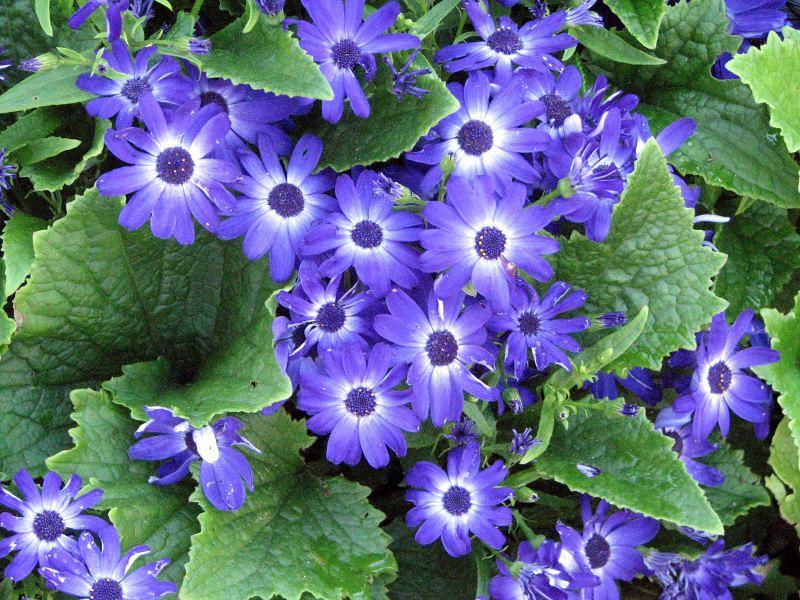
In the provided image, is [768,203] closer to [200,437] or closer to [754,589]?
[754,589]

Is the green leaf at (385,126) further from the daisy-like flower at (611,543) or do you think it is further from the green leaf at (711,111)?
the daisy-like flower at (611,543)

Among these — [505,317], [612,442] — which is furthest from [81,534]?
[612,442]

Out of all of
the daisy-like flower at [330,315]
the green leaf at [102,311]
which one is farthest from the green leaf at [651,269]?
the green leaf at [102,311]

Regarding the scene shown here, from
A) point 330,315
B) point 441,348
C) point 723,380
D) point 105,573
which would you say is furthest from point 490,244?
point 105,573

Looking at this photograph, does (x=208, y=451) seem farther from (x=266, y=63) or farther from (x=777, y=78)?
(x=777, y=78)

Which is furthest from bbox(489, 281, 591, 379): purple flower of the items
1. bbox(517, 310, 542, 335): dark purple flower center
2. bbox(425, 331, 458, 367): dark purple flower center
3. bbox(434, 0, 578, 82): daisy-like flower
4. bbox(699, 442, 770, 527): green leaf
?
bbox(699, 442, 770, 527): green leaf

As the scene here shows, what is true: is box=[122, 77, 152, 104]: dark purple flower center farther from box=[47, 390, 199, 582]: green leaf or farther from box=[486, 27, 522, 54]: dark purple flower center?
box=[486, 27, 522, 54]: dark purple flower center
